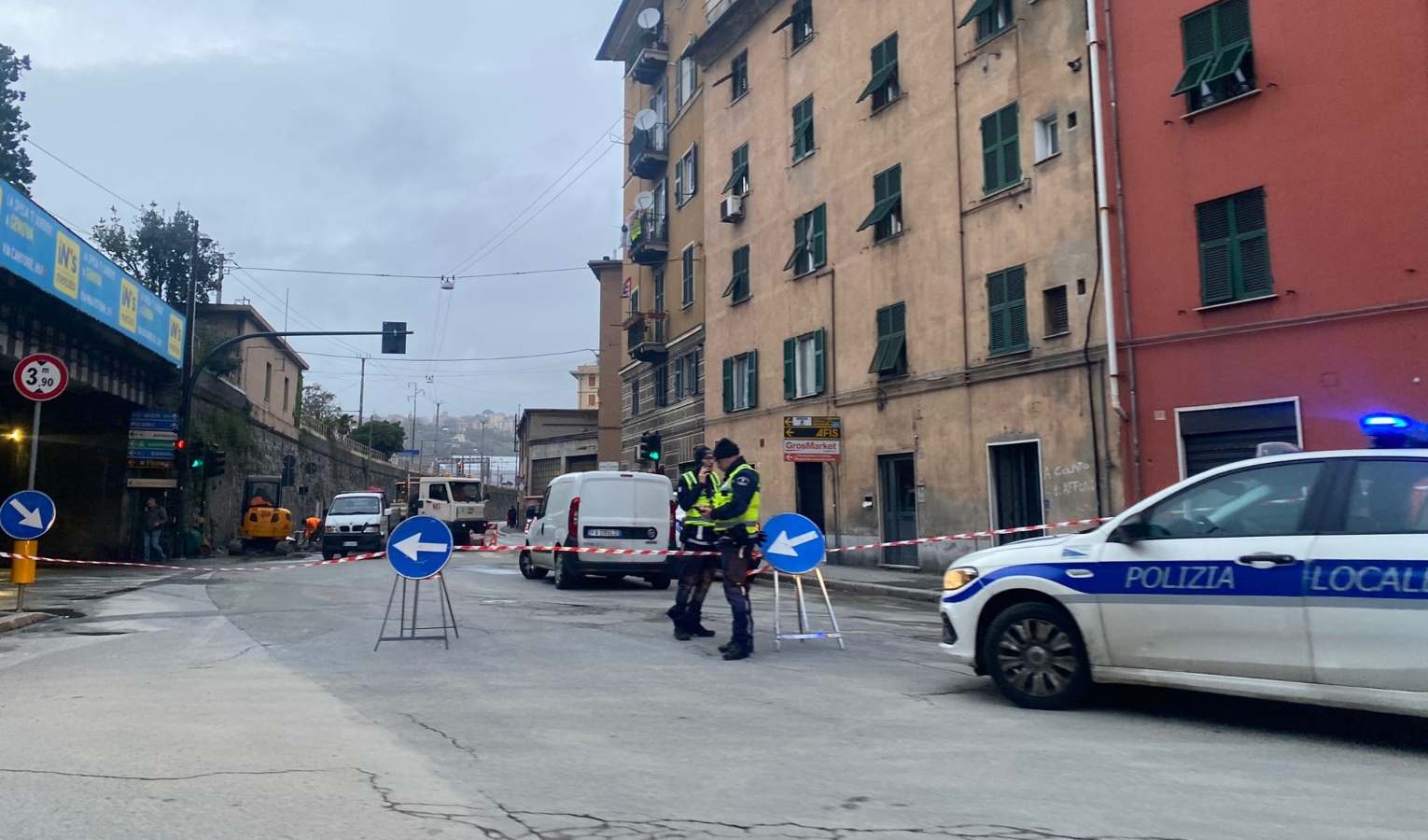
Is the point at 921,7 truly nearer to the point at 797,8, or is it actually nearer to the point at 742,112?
the point at 797,8

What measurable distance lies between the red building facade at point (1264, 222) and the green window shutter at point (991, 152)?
262 centimetres

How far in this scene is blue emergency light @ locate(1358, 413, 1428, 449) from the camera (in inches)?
257

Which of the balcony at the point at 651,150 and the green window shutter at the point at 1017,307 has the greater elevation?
the balcony at the point at 651,150

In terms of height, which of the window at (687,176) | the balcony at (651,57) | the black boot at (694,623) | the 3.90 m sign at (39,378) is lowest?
the black boot at (694,623)

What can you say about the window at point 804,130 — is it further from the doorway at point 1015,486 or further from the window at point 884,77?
the doorway at point 1015,486

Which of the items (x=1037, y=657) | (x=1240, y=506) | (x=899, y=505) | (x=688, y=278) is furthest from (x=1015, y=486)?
(x=688, y=278)

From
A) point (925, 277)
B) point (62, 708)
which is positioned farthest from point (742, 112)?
point (62, 708)

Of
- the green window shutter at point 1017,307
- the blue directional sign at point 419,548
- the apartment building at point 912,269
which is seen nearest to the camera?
the blue directional sign at point 419,548

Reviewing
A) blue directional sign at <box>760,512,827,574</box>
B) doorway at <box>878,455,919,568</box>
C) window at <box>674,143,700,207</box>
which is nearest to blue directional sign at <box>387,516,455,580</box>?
blue directional sign at <box>760,512,827,574</box>

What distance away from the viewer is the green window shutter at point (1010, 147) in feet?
62.3

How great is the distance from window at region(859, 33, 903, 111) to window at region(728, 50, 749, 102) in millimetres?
6839

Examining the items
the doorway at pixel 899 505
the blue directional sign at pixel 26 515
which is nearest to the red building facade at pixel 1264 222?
the doorway at pixel 899 505

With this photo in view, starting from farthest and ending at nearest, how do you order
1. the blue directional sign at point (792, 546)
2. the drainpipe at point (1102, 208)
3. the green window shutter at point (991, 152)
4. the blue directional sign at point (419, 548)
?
the green window shutter at point (991, 152), the drainpipe at point (1102, 208), the blue directional sign at point (419, 548), the blue directional sign at point (792, 546)

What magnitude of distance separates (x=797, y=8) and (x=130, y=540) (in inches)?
856
